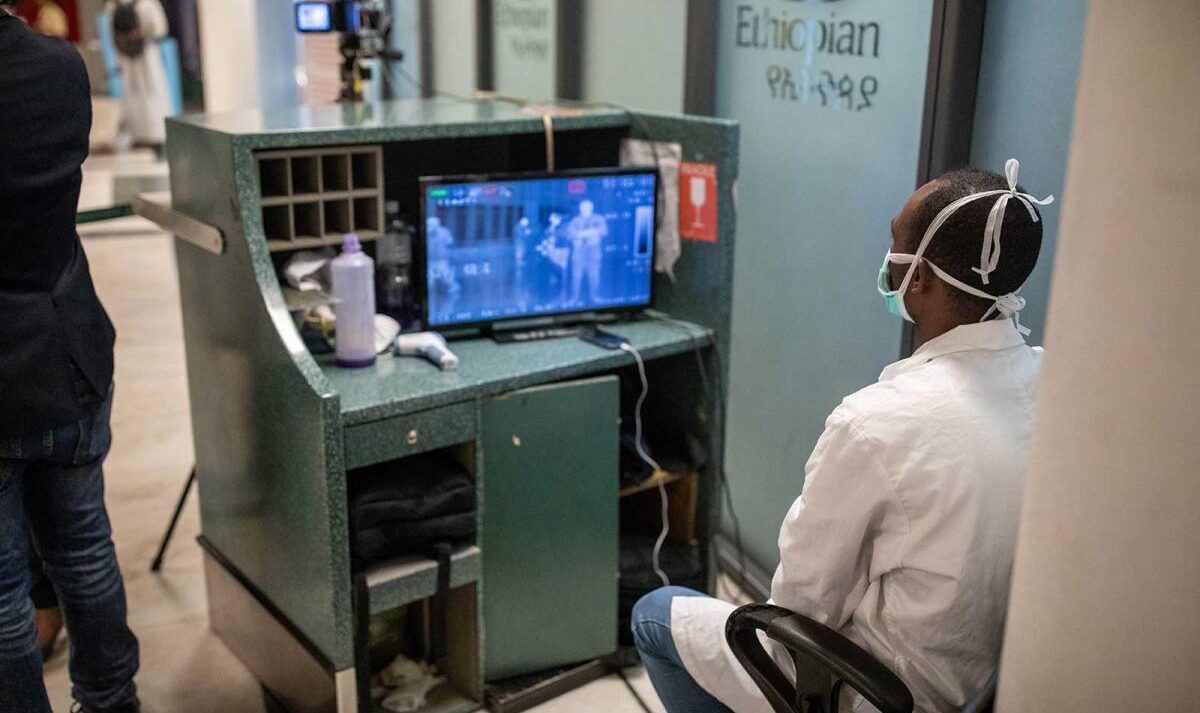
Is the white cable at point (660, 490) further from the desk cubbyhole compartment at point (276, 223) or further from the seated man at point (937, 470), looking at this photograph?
the seated man at point (937, 470)

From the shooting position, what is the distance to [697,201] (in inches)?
97.7

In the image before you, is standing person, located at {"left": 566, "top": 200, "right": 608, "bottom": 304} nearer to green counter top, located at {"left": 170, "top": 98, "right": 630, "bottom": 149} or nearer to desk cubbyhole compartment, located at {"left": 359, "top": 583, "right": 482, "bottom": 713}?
green counter top, located at {"left": 170, "top": 98, "right": 630, "bottom": 149}

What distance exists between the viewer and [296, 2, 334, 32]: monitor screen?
109 inches

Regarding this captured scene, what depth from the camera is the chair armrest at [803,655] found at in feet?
4.51

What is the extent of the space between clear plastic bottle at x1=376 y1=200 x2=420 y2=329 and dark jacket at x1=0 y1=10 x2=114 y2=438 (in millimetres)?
647

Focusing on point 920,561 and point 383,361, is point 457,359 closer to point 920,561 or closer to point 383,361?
point 383,361

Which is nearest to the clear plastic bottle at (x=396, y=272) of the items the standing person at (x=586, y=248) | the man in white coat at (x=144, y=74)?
the standing person at (x=586, y=248)

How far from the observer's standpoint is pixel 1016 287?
150cm

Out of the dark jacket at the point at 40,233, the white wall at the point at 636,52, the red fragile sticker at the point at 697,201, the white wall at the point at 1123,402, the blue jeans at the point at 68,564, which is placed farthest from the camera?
the white wall at the point at 636,52

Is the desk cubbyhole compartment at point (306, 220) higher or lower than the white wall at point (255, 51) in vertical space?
lower

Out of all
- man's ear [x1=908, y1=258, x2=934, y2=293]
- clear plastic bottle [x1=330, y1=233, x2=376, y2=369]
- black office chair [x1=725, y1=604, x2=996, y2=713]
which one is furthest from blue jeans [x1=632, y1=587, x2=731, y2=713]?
clear plastic bottle [x1=330, y1=233, x2=376, y2=369]

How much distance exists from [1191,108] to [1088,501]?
13.0 inches

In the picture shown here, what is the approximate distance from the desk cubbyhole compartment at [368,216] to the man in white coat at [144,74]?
23.1ft

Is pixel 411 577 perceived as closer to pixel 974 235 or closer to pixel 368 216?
pixel 368 216
